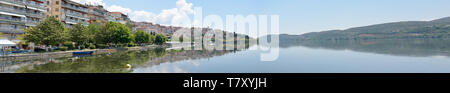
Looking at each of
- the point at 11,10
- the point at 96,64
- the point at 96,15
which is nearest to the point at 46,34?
the point at 11,10

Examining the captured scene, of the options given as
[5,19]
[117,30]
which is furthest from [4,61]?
[117,30]

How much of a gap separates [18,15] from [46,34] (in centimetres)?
1523

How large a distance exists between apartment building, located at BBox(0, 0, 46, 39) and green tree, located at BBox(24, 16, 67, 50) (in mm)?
9205

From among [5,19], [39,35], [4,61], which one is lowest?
[4,61]

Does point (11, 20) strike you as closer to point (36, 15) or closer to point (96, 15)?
point (36, 15)

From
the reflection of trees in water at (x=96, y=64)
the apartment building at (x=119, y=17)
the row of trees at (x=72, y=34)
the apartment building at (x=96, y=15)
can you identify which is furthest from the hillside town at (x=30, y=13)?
the apartment building at (x=119, y=17)

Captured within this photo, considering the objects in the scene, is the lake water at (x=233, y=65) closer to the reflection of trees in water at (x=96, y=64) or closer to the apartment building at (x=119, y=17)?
the reflection of trees in water at (x=96, y=64)

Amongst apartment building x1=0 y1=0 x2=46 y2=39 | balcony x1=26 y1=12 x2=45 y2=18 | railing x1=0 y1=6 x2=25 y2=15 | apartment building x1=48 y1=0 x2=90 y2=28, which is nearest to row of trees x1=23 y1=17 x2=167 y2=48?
apartment building x1=0 y1=0 x2=46 y2=39

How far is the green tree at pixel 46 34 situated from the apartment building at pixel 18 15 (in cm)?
921

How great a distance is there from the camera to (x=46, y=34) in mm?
41250
